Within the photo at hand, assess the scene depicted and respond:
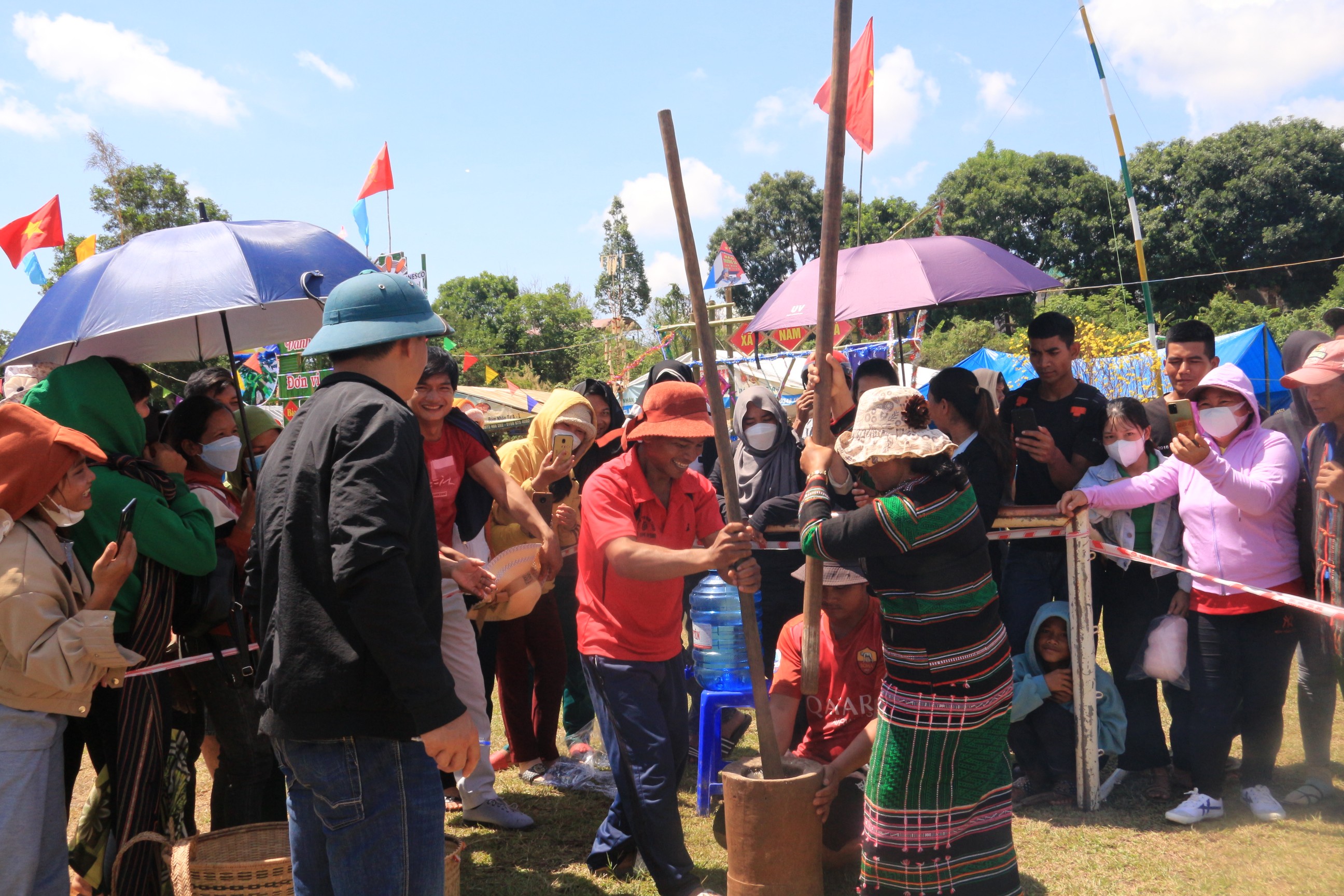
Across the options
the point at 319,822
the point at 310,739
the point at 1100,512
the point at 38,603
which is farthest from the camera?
the point at 1100,512

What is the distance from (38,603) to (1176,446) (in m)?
4.32

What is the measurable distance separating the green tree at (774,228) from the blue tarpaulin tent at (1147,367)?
3176cm

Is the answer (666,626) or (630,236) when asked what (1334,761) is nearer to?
(666,626)

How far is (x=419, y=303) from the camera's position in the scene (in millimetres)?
2508

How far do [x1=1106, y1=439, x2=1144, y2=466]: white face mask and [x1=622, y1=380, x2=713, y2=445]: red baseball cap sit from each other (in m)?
2.27

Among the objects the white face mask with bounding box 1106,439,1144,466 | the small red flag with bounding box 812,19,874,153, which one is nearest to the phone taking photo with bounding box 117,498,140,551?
the white face mask with bounding box 1106,439,1144,466

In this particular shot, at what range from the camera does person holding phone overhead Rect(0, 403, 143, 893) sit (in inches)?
115

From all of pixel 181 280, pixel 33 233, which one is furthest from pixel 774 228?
pixel 181 280

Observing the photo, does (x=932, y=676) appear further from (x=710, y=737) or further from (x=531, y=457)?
(x=531, y=457)

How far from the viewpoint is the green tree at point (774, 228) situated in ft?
156

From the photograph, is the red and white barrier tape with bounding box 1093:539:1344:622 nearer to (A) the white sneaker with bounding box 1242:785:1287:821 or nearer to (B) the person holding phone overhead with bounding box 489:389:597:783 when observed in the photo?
(A) the white sneaker with bounding box 1242:785:1287:821

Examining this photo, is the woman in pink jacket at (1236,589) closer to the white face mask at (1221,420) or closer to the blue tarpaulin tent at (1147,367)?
the white face mask at (1221,420)

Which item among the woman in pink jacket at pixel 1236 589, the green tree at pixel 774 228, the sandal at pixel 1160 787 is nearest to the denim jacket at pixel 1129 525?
the woman in pink jacket at pixel 1236 589

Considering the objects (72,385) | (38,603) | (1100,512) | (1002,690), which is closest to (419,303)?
(38,603)
